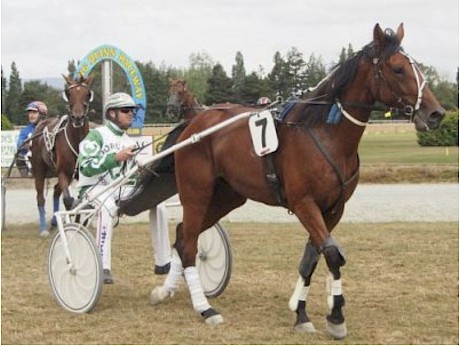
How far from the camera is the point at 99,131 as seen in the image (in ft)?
21.7

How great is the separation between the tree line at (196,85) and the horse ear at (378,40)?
0.33 meters

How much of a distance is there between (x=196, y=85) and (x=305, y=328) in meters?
64.1

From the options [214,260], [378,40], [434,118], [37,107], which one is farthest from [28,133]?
[434,118]

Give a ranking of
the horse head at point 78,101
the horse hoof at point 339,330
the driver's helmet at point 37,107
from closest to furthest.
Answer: the horse hoof at point 339,330
the horse head at point 78,101
the driver's helmet at point 37,107

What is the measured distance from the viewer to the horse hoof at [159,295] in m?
6.30

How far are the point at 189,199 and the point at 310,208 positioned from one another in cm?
129

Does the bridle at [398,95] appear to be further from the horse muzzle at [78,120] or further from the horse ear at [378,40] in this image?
the horse muzzle at [78,120]

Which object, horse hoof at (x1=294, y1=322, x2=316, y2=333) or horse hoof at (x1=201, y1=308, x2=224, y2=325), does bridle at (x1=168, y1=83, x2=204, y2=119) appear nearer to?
horse hoof at (x1=201, y1=308, x2=224, y2=325)

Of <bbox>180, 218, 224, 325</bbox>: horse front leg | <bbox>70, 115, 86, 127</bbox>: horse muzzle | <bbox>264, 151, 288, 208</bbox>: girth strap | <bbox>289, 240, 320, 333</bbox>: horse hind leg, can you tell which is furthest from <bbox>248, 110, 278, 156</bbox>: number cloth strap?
<bbox>70, 115, 86, 127</bbox>: horse muzzle

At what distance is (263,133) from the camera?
5.36m

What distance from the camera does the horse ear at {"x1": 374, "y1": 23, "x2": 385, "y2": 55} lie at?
4883mm

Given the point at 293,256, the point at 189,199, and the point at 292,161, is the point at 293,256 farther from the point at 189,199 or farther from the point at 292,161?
the point at 292,161

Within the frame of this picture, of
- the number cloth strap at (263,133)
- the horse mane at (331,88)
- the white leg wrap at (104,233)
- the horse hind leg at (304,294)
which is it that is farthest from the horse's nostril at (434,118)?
the white leg wrap at (104,233)

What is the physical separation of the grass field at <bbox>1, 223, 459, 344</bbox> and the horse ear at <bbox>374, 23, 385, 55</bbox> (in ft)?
6.35
